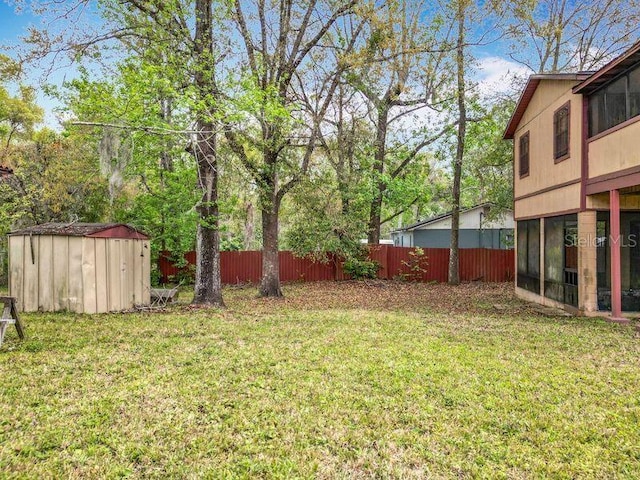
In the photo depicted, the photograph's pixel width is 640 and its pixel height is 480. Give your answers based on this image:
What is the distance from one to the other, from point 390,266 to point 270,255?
6.52 m

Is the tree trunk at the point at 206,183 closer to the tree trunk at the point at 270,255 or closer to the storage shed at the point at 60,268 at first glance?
the storage shed at the point at 60,268

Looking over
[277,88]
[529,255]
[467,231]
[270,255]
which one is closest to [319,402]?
[277,88]

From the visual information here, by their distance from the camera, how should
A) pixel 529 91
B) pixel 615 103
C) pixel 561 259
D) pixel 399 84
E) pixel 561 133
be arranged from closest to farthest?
pixel 615 103, pixel 561 133, pixel 561 259, pixel 529 91, pixel 399 84

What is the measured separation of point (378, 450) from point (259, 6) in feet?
38.4

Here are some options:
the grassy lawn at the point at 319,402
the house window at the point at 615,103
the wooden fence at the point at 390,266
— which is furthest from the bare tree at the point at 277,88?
the house window at the point at 615,103

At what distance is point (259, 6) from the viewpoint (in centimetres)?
1141

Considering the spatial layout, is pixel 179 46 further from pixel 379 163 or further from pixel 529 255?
pixel 529 255

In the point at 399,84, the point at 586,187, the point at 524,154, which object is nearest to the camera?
the point at 586,187

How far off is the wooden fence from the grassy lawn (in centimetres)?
945

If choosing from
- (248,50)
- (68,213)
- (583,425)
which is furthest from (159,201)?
(583,425)

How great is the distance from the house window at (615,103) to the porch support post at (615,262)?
51.3 inches

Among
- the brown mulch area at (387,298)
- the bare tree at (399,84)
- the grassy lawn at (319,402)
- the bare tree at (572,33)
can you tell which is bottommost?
the brown mulch area at (387,298)

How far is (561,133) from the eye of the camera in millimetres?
9133

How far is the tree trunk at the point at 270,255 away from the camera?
12484mm
